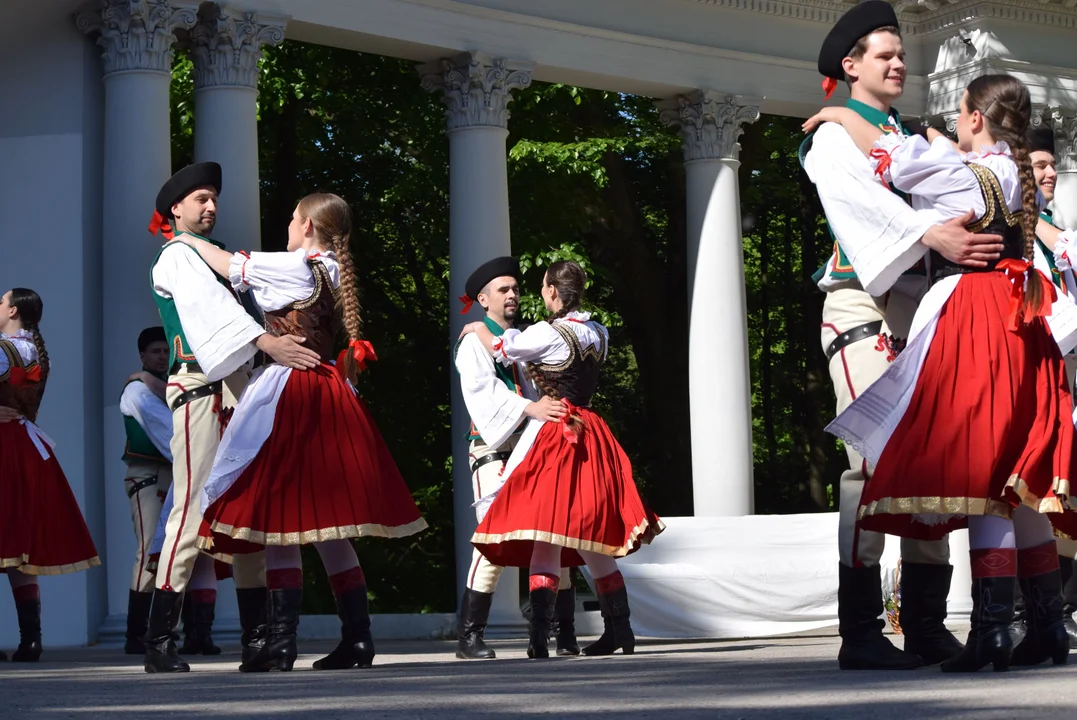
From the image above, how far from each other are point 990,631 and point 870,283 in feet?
5.02

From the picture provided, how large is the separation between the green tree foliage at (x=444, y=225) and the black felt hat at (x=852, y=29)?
13758mm

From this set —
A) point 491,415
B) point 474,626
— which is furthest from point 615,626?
point 491,415

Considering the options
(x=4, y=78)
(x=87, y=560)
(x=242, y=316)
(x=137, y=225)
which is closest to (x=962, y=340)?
(x=242, y=316)

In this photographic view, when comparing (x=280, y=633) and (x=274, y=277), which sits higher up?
(x=274, y=277)

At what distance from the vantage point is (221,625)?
14.8 meters

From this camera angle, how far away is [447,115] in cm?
1839

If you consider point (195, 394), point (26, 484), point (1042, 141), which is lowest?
point (26, 484)

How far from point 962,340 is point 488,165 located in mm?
11578

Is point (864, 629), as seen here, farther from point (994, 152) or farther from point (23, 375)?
point (23, 375)

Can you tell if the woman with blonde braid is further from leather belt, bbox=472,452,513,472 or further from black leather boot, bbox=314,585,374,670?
leather belt, bbox=472,452,513,472

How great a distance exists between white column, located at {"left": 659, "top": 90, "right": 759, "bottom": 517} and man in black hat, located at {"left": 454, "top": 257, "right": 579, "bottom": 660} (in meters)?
7.38

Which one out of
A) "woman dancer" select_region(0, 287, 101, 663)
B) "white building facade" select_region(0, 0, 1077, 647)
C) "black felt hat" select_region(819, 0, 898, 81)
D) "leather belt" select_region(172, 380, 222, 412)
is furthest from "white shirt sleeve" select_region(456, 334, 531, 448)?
"white building facade" select_region(0, 0, 1077, 647)

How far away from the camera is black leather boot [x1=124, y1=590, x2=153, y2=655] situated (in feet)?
42.8

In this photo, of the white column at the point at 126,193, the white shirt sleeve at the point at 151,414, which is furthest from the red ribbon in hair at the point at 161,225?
the white column at the point at 126,193
